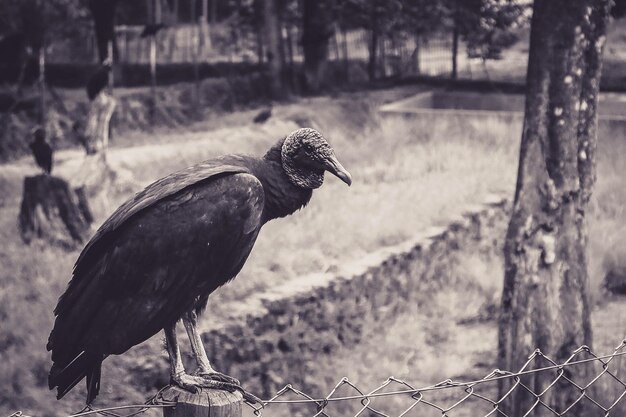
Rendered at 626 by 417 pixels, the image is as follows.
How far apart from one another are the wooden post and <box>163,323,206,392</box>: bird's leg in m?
0.20

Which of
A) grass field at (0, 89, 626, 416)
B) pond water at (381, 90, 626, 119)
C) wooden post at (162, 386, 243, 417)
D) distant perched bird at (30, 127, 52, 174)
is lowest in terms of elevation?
grass field at (0, 89, 626, 416)

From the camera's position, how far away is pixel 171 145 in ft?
35.1

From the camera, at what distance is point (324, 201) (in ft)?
27.4

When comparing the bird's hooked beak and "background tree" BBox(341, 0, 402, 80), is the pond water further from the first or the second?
the bird's hooked beak

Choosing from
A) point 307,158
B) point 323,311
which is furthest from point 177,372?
point 323,311

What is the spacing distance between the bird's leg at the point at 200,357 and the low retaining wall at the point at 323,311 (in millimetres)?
2380

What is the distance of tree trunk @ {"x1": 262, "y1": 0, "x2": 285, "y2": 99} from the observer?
14.5m

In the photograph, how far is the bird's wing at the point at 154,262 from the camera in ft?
7.89

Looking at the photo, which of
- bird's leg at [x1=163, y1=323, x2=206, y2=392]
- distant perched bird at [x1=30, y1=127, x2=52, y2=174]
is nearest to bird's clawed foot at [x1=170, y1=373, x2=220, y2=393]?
bird's leg at [x1=163, y1=323, x2=206, y2=392]

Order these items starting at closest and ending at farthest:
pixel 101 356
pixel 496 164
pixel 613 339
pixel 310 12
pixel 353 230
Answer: pixel 101 356 → pixel 613 339 → pixel 353 230 → pixel 496 164 → pixel 310 12

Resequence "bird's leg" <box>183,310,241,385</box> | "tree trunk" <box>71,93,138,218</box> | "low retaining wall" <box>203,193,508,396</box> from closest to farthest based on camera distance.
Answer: "bird's leg" <box>183,310,241,385</box>, "low retaining wall" <box>203,193,508,396</box>, "tree trunk" <box>71,93,138,218</box>

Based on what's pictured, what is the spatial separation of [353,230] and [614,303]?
85.6 inches

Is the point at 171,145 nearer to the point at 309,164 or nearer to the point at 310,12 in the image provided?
the point at 310,12

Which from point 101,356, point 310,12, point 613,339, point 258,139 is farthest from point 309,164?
point 310,12
